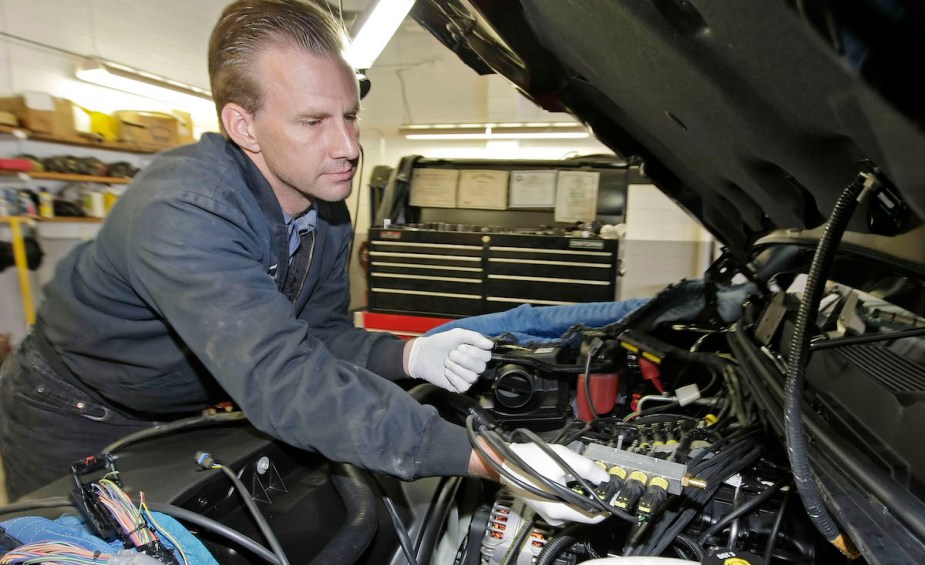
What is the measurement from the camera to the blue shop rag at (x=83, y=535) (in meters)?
0.55

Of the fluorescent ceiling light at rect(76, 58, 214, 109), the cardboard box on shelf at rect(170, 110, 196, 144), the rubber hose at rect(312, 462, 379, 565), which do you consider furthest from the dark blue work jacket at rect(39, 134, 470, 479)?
the cardboard box on shelf at rect(170, 110, 196, 144)

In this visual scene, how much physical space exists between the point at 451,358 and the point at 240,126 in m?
0.59

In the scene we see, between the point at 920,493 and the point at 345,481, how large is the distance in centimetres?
74

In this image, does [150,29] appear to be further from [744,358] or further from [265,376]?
[744,358]

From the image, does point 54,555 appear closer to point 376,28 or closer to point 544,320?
point 544,320

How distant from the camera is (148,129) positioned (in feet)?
11.3

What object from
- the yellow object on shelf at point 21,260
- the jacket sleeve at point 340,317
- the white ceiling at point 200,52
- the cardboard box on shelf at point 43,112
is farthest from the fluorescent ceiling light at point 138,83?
the jacket sleeve at point 340,317

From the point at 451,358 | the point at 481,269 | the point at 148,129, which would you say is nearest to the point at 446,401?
the point at 451,358

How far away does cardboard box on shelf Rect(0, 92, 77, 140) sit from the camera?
9.04ft

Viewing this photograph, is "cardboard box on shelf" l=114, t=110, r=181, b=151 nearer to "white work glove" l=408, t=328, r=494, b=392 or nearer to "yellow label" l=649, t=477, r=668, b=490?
"white work glove" l=408, t=328, r=494, b=392

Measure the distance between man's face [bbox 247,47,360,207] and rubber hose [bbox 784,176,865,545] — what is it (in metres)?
0.74

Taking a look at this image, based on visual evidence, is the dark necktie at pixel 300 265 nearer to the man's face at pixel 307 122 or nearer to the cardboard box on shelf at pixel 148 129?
the man's face at pixel 307 122

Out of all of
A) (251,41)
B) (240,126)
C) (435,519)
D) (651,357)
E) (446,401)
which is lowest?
(435,519)

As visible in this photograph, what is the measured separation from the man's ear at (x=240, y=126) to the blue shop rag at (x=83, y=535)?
2.06 ft
